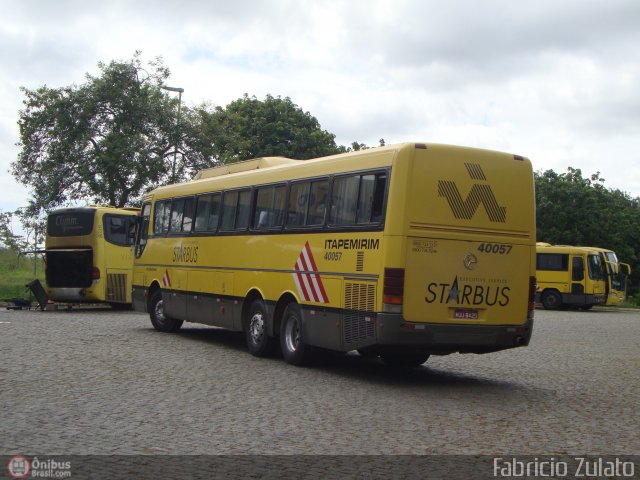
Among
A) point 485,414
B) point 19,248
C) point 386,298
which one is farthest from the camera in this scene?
point 19,248

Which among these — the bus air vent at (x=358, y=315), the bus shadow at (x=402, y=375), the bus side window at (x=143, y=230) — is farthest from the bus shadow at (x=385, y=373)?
the bus side window at (x=143, y=230)

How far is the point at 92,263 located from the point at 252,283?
13603 millimetres

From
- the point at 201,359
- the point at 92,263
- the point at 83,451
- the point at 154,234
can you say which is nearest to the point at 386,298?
the point at 201,359

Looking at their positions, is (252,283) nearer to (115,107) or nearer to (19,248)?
(115,107)

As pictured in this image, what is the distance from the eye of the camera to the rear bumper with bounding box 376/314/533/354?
12.0 m

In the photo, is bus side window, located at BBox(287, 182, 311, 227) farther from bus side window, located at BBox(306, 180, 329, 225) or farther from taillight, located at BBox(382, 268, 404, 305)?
taillight, located at BBox(382, 268, 404, 305)

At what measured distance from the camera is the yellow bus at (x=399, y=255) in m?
12.2

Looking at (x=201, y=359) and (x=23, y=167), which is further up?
(x=23, y=167)

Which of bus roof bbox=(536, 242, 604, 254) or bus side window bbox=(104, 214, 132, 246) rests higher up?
bus roof bbox=(536, 242, 604, 254)

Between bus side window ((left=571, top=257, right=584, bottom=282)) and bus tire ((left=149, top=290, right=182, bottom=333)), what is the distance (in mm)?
26344

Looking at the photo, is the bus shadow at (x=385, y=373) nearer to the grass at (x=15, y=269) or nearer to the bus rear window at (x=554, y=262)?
the bus rear window at (x=554, y=262)

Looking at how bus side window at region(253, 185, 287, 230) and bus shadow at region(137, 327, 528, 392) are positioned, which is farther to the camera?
bus side window at region(253, 185, 287, 230)

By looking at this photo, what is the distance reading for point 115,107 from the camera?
3719 centimetres

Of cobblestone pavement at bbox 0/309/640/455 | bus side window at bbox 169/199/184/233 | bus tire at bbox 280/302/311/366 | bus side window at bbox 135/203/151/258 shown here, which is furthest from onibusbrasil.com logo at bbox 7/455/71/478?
bus side window at bbox 135/203/151/258
